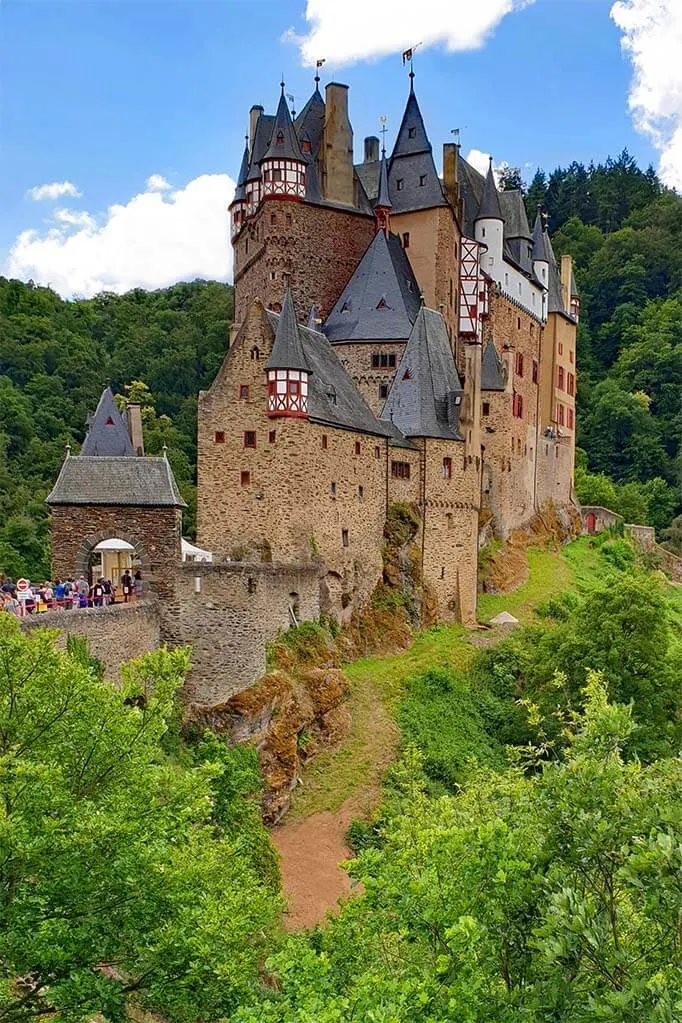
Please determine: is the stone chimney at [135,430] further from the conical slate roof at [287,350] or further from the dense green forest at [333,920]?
the dense green forest at [333,920]

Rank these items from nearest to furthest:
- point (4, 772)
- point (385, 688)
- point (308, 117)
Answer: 1. point (4, 772)
2. point (385, 688)
3. point (308, 117)

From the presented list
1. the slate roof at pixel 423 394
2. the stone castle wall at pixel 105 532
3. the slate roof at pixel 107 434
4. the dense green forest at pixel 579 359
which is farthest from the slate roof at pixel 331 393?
the dense green forest at pixel 579 359

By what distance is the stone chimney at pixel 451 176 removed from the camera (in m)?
55.2

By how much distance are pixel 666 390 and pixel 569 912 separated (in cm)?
9005

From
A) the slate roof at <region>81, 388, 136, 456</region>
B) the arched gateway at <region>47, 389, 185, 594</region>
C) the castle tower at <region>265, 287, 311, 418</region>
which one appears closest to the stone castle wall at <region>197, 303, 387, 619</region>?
the castle tower at <region>265, 287, 311, 418</region>

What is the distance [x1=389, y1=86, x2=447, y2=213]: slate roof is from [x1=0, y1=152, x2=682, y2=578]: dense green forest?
2162 centimetres

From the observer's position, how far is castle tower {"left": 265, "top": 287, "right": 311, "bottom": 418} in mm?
37719

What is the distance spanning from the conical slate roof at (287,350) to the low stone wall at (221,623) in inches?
278

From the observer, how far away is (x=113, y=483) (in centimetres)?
3241

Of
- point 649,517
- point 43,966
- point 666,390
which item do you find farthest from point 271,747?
point 666,390

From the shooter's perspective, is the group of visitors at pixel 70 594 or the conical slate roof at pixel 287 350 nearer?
the group of visitors at pixel 70 594

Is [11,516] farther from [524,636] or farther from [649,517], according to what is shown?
[649,517]

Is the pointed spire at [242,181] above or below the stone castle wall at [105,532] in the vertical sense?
above

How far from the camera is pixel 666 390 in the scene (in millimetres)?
96875
